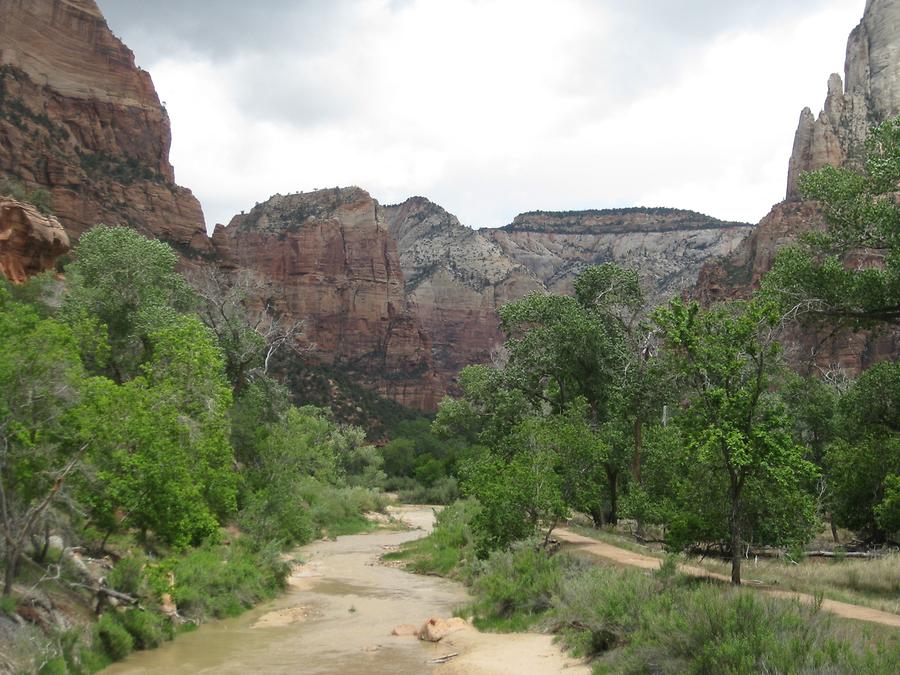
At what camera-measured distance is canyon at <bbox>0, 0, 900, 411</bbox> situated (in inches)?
2623

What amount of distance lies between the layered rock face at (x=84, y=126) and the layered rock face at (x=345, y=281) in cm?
4755

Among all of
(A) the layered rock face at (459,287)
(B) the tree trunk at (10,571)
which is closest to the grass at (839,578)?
(B) the tree trunk at (10,571)

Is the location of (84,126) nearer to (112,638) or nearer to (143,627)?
(143,627)

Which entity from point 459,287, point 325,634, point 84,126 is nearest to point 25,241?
point 325,634

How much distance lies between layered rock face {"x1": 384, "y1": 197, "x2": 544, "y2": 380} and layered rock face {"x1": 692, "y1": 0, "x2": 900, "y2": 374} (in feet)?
215

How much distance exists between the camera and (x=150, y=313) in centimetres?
2591

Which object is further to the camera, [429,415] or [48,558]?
[429,415]

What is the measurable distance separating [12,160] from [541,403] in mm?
54439

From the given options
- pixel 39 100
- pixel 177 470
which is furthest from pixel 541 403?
pixel 39 100

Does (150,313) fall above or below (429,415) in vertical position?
above

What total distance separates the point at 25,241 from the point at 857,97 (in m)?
95.5

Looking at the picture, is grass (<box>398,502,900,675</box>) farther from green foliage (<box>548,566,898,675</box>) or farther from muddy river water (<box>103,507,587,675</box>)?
muddy river water (<box>103,507,587,675</box>)

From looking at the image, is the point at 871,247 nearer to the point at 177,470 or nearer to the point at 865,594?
the point at 865,594

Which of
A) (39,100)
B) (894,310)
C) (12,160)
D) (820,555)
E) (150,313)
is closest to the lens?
(894,310)
